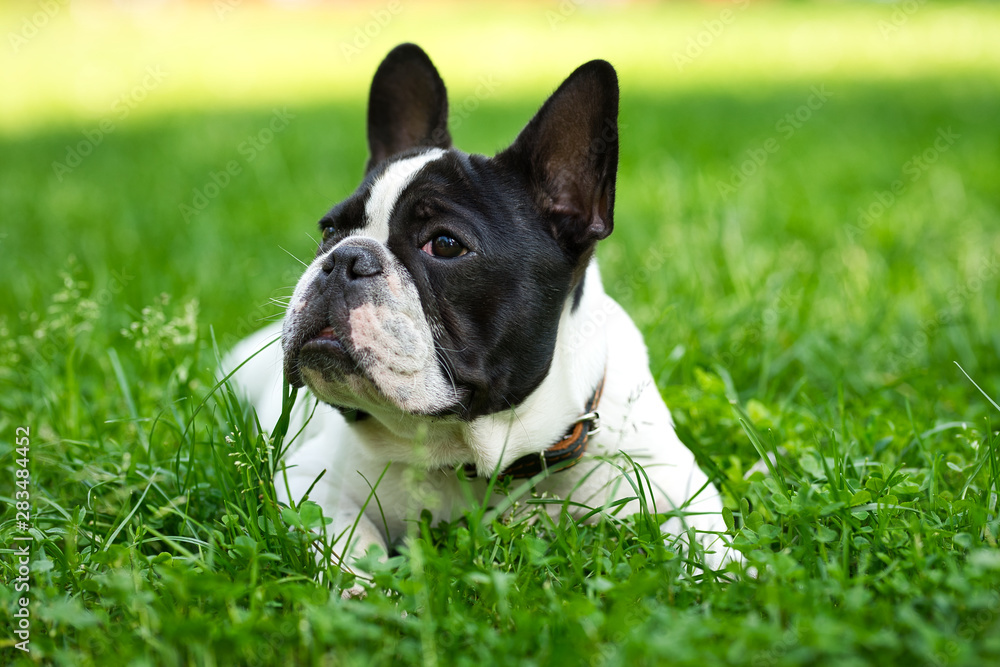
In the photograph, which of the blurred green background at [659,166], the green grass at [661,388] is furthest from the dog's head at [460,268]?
the blurred green background at [659,166]

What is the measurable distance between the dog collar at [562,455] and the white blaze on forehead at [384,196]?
2.61 feet

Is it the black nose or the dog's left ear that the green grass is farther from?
the dog's left ear

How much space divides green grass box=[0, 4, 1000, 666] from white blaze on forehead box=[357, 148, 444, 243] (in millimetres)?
738

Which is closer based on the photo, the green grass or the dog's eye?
the green grass

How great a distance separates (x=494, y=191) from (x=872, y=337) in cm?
244

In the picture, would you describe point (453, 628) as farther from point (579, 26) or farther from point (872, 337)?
point (579, 26)

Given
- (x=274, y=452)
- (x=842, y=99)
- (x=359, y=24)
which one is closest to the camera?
(x=274, y=452)

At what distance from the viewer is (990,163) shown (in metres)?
7.33

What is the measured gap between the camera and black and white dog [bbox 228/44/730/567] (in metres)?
2.53

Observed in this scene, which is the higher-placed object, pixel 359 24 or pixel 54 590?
pixel 359 24

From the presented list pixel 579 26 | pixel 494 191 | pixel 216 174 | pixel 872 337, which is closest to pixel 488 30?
pixel 579 26

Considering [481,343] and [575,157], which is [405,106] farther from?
[481,343]

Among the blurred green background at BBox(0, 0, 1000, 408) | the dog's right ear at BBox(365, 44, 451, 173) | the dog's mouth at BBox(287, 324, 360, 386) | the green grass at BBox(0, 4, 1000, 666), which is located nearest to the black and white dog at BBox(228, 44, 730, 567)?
the dog's mouth at BBox(287, 324, 360, 386)

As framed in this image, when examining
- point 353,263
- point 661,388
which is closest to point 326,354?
point 353,263
